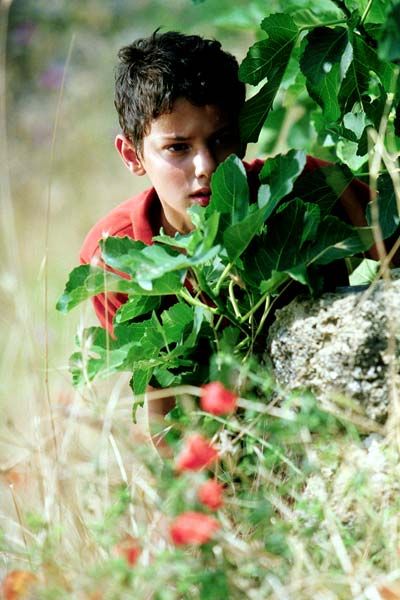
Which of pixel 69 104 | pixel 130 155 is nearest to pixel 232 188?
pixel 130 155

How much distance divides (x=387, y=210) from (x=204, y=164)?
46 cm

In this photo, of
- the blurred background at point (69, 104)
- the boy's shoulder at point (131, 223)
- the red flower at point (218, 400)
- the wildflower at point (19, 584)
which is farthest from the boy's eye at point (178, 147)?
the blurred background at point (69, 104)

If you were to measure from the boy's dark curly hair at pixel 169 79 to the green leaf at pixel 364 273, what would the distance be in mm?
467

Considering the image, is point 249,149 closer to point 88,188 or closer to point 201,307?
point 88,188

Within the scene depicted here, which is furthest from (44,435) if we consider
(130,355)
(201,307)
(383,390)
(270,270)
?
(383,390)

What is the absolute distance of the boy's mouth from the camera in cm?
212

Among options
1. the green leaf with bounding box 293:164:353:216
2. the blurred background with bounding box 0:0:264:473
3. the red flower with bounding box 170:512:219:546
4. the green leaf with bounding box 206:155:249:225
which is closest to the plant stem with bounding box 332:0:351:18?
the green leaf with bounding box 293:164:353:216

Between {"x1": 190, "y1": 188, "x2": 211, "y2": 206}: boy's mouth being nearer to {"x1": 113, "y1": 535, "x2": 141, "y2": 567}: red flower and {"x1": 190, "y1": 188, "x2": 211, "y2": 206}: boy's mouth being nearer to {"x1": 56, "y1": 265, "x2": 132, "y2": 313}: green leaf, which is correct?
{"x1": 56, "y1": 265, "x2": 132, "y2": 313}: green leaf

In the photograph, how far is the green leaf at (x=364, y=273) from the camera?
6.63ft

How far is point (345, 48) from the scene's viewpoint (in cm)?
182

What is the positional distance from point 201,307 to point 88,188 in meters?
3.46

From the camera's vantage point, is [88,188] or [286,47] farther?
[88,188]

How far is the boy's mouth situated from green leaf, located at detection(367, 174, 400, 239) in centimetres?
41

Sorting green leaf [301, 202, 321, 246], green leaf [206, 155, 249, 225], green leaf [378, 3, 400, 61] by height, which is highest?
green leaf [378, 3, 400, 61]
